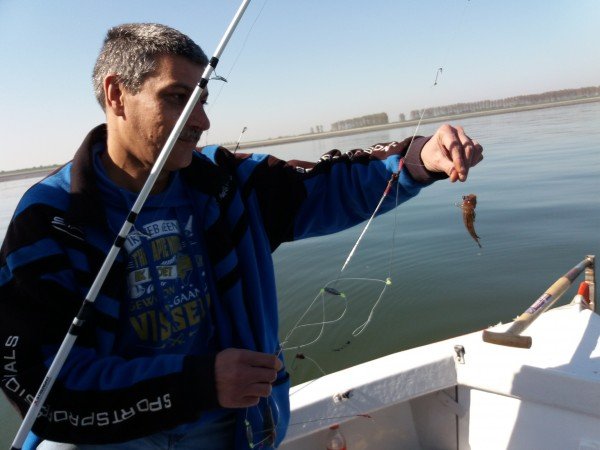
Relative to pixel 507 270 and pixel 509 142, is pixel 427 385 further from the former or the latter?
pixel 509 142

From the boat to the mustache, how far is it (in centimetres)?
172

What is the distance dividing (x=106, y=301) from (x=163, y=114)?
0.72m

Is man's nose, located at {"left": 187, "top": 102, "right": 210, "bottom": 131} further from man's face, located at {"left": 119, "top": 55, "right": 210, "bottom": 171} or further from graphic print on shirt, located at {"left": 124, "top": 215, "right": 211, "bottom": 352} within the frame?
graphic print on shirt, located at {"left": 124, "top": 215, "right": 211, "bottom": 352}

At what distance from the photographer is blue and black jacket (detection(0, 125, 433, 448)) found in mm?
1309

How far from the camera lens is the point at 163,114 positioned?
1603mm

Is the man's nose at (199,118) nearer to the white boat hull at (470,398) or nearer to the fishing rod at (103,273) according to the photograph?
the fishing rod at (103,273)

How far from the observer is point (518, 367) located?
246 cm

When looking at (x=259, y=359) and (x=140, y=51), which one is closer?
(x=259, y=359)

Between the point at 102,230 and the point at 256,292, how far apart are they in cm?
68

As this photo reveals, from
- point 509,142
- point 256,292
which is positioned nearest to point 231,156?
point 256,292

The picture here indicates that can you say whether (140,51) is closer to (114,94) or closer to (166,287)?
(114,94)

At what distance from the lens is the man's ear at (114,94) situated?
165cm

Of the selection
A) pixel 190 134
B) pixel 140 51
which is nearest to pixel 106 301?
pixel 190 134

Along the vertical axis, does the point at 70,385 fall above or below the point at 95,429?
above
